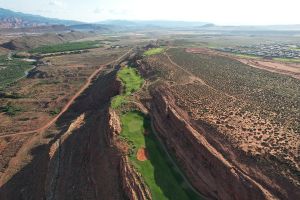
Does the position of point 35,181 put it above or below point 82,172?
below

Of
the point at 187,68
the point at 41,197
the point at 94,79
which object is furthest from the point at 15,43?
the point at 41,197

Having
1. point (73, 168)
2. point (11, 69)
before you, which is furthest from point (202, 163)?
point (11, 69)

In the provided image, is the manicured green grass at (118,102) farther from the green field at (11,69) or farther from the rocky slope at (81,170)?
the green field at (11,69)

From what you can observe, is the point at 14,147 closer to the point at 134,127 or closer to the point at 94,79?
the point at 134,127

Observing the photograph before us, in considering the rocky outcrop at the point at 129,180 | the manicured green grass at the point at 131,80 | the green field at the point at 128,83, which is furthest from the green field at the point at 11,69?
the rocky outcrop at the point at 129,180

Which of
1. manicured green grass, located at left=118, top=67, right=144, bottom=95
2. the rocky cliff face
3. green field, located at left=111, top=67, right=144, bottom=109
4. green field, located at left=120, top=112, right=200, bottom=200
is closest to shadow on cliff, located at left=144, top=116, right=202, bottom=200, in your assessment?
green field, located at left=120, top=112, right=200, bottom=200

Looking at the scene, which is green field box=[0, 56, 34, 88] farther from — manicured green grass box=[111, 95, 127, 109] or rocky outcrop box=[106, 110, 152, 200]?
rocky outcrop box=[106, 110, 152, 200]

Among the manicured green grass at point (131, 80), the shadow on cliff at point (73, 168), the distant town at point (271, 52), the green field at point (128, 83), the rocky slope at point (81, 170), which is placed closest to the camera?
the rocky slope at point (81, 170)
